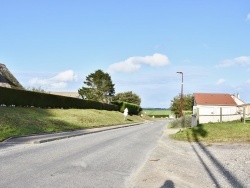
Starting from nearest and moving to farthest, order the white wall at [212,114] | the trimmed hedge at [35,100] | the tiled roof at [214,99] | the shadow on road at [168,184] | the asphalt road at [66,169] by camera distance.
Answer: the asphalt road at [66,169]
the shadow on road at [168,184]
the white wall at [212,114]
the trimmed hedge at [35,100]
the tiled roof at [214,99]

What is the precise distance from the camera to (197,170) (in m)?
11.1

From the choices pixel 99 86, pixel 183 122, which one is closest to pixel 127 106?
pixel 99 86

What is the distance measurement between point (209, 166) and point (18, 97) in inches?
1028

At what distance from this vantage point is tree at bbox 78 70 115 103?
104 m

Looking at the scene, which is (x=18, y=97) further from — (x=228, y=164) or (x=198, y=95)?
(x=198, y=95)

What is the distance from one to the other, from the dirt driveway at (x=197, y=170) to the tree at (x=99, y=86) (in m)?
88.3

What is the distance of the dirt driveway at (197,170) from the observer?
884cm

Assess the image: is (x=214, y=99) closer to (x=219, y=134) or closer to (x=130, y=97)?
(x=130, y=97)

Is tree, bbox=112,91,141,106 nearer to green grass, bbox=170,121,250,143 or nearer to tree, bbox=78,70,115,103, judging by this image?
tree, bbox=78,70,115,103

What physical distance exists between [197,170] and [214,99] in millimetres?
85029

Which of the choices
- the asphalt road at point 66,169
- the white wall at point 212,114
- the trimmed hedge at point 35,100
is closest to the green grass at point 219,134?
the white wall at point 212,114

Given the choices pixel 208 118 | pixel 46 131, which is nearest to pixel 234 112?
pixel 208 118

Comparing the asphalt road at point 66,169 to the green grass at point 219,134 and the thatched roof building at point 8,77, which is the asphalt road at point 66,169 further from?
the thatched roof building at point 8,77

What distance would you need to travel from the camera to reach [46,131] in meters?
25.4
